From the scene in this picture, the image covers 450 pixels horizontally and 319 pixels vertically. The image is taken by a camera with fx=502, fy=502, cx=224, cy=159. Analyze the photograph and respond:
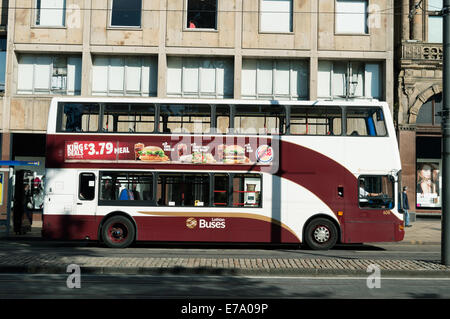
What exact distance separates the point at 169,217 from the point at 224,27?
12.7 m

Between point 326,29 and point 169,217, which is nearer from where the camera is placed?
point 169,217

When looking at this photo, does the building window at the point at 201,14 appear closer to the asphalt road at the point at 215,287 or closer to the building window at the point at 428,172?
the building window at the point at 428,172

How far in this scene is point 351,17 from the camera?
80.7 feet

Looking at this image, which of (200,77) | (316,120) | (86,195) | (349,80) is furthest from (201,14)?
(86,195)

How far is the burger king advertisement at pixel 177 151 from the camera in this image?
47.3ft

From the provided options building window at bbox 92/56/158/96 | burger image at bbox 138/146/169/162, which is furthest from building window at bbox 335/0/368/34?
burger image at bbox 138/146/169/162

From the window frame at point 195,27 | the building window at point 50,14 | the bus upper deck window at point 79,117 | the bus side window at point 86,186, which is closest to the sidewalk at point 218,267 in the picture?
the bus side window at point 86,186

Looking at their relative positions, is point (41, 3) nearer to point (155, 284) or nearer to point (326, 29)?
point (326, 29)

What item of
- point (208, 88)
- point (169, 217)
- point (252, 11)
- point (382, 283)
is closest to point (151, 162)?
point (169, 217)

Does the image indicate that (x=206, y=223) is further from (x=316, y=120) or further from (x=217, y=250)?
(x=316, y=120)

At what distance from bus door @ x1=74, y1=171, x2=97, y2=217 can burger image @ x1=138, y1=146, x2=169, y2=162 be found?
1.53 meters

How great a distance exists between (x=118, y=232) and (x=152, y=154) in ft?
8.15

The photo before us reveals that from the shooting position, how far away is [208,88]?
24.7m

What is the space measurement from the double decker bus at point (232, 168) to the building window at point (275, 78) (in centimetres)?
1030
